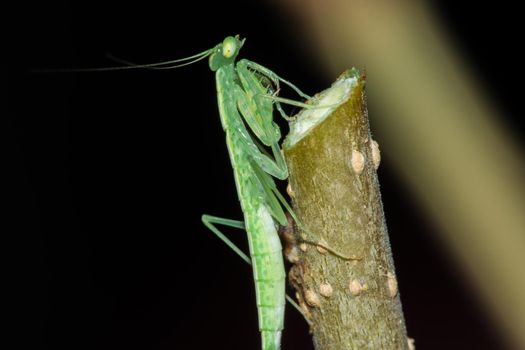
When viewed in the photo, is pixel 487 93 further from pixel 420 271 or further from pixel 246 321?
pixel 246 321

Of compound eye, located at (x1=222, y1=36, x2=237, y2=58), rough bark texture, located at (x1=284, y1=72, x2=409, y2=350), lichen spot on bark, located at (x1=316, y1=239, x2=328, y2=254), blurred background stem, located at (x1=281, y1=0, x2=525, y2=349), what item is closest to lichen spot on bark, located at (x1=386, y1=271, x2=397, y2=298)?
rough bark texture, located at (x1=284, y1=72, x2=409, y2=350)

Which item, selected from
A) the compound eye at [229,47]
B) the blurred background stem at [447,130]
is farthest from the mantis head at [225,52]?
the blurred background stem at [447,130]

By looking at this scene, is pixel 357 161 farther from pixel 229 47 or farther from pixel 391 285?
pixel 229 47

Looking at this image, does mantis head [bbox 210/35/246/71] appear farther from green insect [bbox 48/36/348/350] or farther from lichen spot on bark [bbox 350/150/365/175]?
lichen spot on bark [bbox 350/150/365/175]

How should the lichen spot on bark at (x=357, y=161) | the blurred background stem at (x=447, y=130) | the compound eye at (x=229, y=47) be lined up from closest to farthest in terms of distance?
the lichen spot on bark at (x=357, y=161) < the compound eye at (x=229, y=47) < the blurred background stem at (x=447, y=130)

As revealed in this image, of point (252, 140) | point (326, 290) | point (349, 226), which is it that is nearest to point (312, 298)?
point (326, 290)

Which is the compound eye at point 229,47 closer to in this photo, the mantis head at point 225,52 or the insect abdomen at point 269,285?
the mantis head at point 225,52

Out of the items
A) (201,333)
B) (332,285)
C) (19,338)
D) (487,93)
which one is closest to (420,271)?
(487,93)
